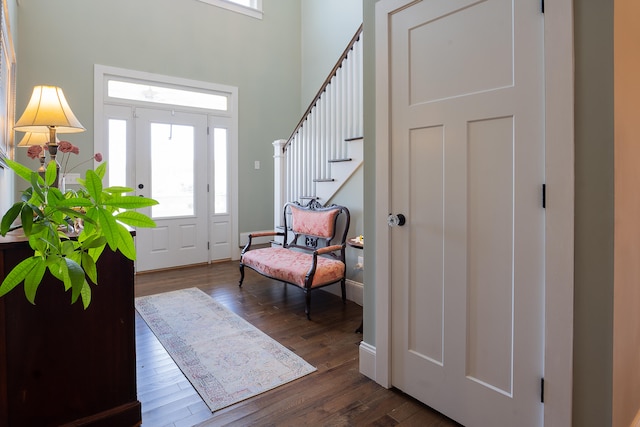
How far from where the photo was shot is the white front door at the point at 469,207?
150 centimetres

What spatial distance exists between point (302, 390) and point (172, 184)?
3.69 meters

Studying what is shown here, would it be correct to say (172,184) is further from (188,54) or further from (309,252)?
(309,252)

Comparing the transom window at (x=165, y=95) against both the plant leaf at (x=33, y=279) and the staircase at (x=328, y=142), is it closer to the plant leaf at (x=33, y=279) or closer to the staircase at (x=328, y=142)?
the staircase at (x=328, y=142)

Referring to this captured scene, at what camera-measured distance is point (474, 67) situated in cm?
167

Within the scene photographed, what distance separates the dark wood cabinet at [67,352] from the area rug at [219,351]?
1.52 ft

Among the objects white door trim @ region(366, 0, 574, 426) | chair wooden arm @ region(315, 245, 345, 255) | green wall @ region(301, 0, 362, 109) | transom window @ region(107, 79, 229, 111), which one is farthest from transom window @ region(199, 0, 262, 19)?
white door trim @ region(366, 0, 574, 426)

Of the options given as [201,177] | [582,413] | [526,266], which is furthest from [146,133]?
[582,413]

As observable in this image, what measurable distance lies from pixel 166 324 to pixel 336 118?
2453mm

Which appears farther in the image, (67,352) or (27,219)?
(67,352)

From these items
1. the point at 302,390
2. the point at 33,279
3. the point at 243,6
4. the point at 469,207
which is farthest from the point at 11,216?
the point at 243,6

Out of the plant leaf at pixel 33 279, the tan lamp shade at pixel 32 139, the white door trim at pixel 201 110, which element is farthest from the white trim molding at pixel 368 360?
the white door trim at pixel 201 110

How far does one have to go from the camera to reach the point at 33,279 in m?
0.66

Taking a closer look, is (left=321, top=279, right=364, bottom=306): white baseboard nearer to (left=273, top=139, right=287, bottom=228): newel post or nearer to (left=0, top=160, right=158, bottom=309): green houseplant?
(left=273, top=139, right=287, bottom=228): newel post

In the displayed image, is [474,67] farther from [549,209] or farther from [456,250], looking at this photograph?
[456,250]
